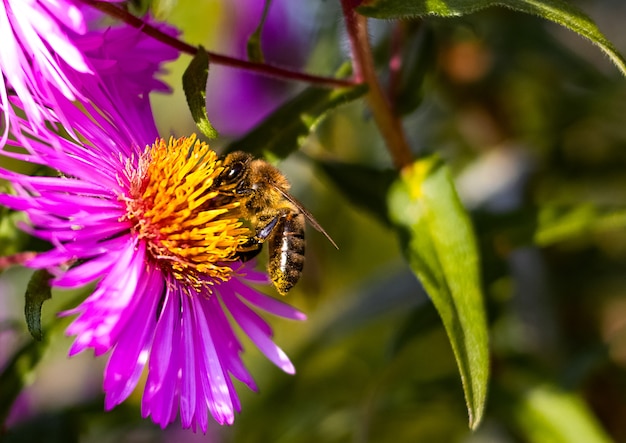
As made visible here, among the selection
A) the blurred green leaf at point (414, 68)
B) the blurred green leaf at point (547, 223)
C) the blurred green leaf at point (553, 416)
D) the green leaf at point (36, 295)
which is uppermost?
the green leaf at point (36, 295)

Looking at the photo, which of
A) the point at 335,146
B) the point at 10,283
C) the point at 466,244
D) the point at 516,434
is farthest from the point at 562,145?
the point at 10,283

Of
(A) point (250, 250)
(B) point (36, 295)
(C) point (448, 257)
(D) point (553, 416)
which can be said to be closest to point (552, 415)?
(D) point (553, 416)

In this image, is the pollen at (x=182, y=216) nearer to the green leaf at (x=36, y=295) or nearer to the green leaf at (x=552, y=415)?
the green leaf at (x=36, y=295)

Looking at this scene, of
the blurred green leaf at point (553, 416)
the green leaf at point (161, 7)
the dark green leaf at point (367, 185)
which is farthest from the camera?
A: the blurred green leaf at point (553, 416)

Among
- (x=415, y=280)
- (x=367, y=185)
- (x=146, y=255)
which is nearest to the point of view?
(x=146, y=255)

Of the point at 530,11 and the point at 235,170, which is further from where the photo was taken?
the point at 235,170

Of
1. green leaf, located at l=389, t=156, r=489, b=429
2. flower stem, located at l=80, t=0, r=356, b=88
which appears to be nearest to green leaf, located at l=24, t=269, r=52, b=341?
flower stem, located at l=80, t=0, r=356, b=88

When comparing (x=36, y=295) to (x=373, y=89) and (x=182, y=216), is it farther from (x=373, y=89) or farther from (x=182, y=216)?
(x=373, y=89)

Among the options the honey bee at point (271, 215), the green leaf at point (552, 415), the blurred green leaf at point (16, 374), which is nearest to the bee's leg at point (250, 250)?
the honey bee at point (271, 215)
